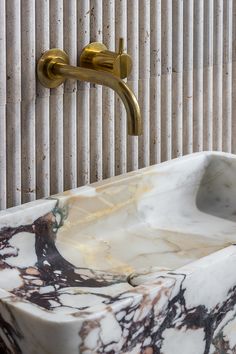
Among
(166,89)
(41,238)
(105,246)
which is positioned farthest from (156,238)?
(166,89)

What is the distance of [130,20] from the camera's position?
1.26m

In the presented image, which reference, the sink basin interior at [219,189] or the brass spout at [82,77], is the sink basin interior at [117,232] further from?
the brass spout at [82,77]

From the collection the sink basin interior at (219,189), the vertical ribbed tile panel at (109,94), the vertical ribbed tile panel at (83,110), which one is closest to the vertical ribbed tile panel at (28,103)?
the vertical ribbed tile panel at (109,94)

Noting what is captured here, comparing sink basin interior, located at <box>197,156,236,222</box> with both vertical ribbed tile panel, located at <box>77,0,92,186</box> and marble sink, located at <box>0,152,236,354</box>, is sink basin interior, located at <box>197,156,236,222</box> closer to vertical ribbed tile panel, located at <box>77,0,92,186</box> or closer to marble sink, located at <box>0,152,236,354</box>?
marble sink, located at <box>0,152,236,354</box>

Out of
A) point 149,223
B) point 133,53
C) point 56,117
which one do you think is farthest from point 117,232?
point 133,53

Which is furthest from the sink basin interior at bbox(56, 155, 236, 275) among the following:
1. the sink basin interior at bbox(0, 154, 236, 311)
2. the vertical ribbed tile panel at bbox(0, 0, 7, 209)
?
the vertical ribbed tile panel at bbox(0, 0, 7, 209)

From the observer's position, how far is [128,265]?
3.48ft

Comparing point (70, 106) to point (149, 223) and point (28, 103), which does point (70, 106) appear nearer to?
point (28, 103)

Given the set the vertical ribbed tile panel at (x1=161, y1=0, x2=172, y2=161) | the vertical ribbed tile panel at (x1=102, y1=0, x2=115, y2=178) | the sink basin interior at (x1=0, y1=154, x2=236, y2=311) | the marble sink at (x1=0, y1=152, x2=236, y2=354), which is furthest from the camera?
the vertical ribbed tile panel at (x1=161, y1=0, x2=172, y2=161)

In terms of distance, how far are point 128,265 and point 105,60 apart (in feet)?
1.08

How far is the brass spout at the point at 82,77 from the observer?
3.43 ft

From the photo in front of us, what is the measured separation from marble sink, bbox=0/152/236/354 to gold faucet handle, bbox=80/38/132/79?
178 millimetres

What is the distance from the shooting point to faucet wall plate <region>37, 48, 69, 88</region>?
3.67 feet

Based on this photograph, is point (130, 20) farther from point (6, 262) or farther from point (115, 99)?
point (6, 262)
